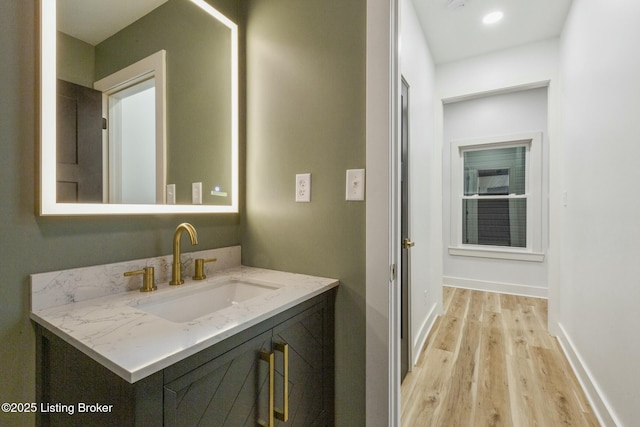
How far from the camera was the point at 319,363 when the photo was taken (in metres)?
1.10

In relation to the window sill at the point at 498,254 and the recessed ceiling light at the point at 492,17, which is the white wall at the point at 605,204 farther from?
the window sill at the point at 498,254

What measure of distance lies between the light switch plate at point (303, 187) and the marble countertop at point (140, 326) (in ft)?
1.26

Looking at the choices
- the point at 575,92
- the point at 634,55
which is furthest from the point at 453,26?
the point at 634,55

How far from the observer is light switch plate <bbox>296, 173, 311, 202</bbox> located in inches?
49.5

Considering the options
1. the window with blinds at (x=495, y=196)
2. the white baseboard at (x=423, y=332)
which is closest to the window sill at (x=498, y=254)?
the window with blinds at (x=495, y=196)

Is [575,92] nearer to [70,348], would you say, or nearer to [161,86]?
[161,86]

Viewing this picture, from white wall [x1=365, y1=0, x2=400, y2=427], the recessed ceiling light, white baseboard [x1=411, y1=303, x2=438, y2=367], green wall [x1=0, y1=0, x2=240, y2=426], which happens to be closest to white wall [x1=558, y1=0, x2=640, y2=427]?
the recessed ceiling light

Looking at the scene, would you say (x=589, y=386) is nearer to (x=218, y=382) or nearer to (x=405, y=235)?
(x=405, y=235)

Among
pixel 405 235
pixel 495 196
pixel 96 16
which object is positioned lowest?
pixel 405 235

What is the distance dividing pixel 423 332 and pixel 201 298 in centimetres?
201

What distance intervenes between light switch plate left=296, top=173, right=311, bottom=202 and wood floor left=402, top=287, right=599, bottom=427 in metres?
1.33

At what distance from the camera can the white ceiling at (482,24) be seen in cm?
226

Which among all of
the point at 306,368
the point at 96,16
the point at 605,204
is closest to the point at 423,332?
the point at 605,204

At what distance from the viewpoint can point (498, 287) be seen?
3.86 meters
